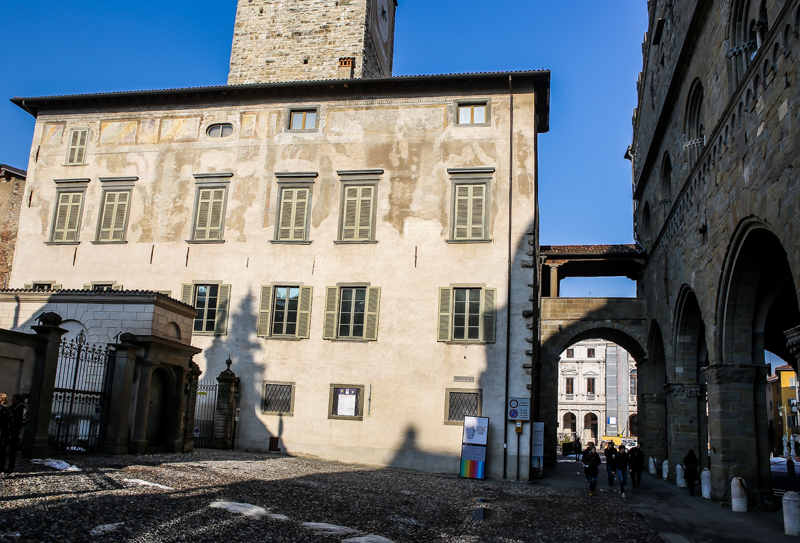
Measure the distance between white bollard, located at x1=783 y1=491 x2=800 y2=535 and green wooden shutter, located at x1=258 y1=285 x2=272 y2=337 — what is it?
14840 mm

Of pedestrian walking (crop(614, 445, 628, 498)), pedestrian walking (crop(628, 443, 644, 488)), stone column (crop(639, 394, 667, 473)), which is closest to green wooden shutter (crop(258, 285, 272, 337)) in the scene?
pedestrian walking (crop(614, 445, 628, 498))

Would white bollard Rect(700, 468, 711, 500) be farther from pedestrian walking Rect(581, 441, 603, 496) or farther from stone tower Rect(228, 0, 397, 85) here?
stone tower Rect(228, 0, 397, 85)

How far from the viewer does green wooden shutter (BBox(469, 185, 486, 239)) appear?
830 inches

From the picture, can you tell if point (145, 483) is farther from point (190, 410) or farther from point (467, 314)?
point (467, 314)

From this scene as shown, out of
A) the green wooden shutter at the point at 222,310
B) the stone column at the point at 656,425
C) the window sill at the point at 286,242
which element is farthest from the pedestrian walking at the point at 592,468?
the green wooden shutter at the point at 222,310

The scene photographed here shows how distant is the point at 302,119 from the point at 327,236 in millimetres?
4444

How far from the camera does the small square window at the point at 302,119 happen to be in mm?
23266

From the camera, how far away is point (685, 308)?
1883 centimetres

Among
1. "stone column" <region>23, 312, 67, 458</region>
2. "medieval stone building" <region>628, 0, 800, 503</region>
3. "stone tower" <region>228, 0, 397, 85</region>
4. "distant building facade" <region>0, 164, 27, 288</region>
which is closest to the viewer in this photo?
"medieval stone building" <region>628, 0, 800, 503</region>

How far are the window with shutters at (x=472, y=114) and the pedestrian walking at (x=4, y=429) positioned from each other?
16.1m

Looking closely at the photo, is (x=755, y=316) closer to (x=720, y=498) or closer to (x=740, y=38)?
(x=720, y=498)

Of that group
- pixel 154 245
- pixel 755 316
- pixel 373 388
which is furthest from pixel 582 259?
pixel 154 245

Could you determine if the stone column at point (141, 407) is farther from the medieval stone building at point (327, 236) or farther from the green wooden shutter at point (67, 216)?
the green wooden shutter at point (67, 216)

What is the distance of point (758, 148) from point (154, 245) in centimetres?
1815
